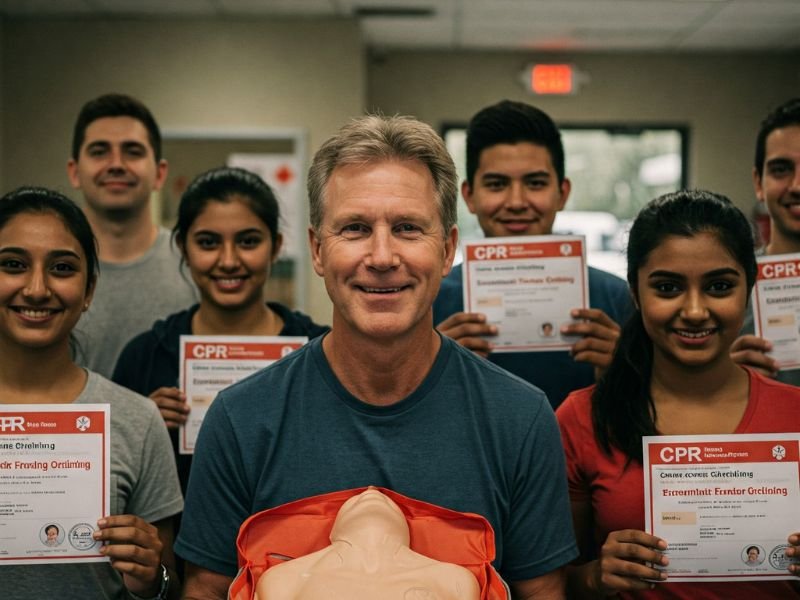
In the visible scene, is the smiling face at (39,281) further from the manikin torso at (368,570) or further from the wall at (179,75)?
the wall at (179,75)

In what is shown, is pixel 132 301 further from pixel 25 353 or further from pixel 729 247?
pixel 729 247

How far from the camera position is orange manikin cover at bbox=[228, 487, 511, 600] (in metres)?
1.60

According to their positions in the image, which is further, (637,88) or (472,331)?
(637,88)

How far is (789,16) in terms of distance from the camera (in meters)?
6.80

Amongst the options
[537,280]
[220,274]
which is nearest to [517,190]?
[537,280]

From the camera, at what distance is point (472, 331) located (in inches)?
102

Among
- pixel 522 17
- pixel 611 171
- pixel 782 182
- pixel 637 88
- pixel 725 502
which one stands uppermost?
pixel 522 17

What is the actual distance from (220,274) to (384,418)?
1102mm

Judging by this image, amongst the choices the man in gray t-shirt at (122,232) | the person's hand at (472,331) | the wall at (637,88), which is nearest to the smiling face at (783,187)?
the person's hand at (472,331)

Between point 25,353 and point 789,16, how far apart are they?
654cm

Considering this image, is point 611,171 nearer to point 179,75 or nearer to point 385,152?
point 179,75

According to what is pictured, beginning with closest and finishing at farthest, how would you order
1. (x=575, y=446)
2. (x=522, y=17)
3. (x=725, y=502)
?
(x=725, y=502) → (x=575, y=446) → (x=522, y=17)

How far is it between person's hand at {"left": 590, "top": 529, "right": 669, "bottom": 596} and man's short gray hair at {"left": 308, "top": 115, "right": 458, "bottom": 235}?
75 cm

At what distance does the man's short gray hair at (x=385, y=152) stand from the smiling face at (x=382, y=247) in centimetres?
2
